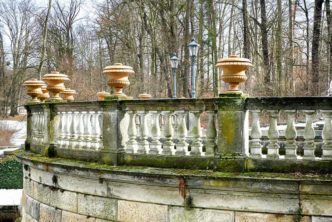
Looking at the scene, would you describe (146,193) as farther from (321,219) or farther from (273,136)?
(321,219)

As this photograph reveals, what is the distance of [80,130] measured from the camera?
657 cm

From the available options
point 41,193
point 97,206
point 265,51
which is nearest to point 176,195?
point 97,206

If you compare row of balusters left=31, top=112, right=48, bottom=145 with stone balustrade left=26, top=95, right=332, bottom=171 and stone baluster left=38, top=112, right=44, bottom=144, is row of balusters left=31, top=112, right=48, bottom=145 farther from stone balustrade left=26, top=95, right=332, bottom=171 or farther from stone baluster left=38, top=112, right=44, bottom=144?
stone balustrade left=26, top=95, right=332, bottom=171

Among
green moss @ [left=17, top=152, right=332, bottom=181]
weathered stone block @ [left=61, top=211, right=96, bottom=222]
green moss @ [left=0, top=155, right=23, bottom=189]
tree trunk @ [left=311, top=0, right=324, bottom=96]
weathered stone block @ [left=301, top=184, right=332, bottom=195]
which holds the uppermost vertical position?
tree trunk @ [left=311, top=0, right=324, bottom=96]

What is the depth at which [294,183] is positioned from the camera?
471 centimetres

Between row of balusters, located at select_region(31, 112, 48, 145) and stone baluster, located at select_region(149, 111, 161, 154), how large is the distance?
2427 mm

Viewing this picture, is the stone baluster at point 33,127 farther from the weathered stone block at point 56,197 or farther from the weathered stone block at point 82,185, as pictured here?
the weathered stone block at point 82,185

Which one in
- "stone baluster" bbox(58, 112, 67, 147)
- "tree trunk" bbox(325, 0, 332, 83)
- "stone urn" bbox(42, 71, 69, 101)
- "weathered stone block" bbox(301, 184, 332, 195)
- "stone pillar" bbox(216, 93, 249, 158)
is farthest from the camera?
"tree trunk" bbox(325, 0, 332, 83)

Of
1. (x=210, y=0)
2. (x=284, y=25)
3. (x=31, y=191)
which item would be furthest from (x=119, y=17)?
(x=31, y=191)

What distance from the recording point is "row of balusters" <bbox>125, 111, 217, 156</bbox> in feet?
17.5

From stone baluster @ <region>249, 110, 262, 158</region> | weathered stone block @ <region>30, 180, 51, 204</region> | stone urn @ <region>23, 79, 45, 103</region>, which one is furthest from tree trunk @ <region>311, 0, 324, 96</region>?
stone baluster @ <region>249, 110, 262, 158</region>

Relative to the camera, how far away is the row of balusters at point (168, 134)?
5.34m

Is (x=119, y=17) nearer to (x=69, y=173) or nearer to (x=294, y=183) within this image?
(x=69, y=173)

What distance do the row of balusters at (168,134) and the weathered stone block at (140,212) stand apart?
67cm
